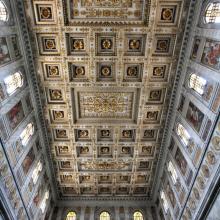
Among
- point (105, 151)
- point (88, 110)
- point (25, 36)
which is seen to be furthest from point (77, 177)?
point (25, 36)

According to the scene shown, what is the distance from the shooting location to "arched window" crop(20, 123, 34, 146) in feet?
50.9

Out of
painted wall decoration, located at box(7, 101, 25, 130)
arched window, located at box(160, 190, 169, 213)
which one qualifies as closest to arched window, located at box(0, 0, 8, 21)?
painted wall decoration, located at box(7, 101, 25, 130)

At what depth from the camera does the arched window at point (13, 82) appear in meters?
13.2

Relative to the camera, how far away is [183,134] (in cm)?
1655

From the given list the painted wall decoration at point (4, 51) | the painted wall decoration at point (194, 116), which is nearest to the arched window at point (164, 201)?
the painted wall decoration at point (194, 116)

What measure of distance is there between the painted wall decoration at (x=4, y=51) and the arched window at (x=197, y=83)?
11.4m

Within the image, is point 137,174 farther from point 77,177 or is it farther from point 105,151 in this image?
point 77,177

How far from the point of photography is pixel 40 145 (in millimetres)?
18859

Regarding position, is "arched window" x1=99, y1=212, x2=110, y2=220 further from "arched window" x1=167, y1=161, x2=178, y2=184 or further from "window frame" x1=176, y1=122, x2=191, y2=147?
"window frame" x1=176, y1=122, x2=191, y2=147

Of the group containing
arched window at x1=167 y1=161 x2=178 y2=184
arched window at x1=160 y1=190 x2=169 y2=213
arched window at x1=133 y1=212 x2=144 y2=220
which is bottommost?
arched window at x1=133 y1=212 x2=144 y2=220

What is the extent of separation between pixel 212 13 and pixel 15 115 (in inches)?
507

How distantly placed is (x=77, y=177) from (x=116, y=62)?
12.3 metres

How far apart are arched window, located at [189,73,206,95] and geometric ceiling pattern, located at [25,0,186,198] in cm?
194

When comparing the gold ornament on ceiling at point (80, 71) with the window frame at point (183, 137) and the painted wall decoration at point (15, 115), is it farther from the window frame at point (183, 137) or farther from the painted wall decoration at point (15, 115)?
the window frame at point (183, 137)
